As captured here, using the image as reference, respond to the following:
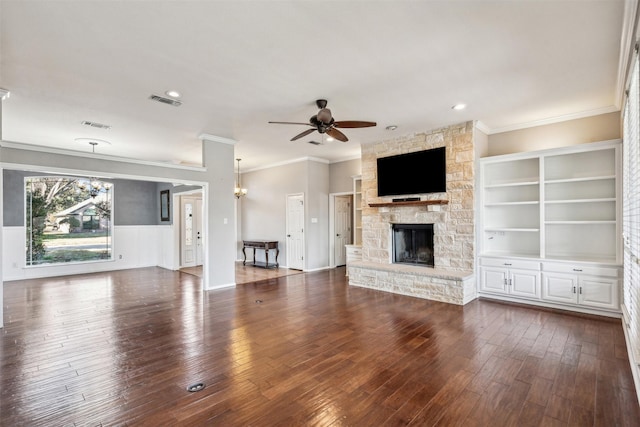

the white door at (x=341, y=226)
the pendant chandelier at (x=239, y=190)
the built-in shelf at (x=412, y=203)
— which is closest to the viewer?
the built-in shelf at (x=412, y=203)

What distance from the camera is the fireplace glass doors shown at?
228 inches

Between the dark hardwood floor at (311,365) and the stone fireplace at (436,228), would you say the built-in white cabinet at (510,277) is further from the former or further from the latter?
the dark hardwood floor at (311,365)

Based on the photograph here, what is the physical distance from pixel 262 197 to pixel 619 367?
8028mm

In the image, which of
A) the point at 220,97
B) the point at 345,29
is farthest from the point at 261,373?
the point at 220,97

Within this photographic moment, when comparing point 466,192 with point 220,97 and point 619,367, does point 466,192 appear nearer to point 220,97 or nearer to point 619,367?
point 619,367

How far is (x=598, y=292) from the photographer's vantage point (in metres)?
4.14

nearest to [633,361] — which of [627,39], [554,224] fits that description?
[554,224]

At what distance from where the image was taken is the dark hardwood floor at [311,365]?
2.14 m

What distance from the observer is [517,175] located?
532cm

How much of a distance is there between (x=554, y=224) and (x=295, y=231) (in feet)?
18.4

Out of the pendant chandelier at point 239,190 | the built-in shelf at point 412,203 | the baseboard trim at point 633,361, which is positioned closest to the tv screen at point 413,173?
the built-in shelf at point 412,203

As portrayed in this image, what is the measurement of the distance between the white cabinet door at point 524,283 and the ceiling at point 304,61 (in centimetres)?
249

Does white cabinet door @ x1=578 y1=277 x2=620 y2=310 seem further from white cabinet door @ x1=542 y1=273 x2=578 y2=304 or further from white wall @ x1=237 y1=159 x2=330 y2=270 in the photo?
white wall @ x1=237 y1=159 x2=330 y2=270

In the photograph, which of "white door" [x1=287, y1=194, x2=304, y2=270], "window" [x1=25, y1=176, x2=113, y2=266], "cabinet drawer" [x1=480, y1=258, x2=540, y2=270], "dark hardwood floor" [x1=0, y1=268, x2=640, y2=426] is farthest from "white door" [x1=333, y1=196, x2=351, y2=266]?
"window" [x1=25, y1=176, x2=113, y2=266]
